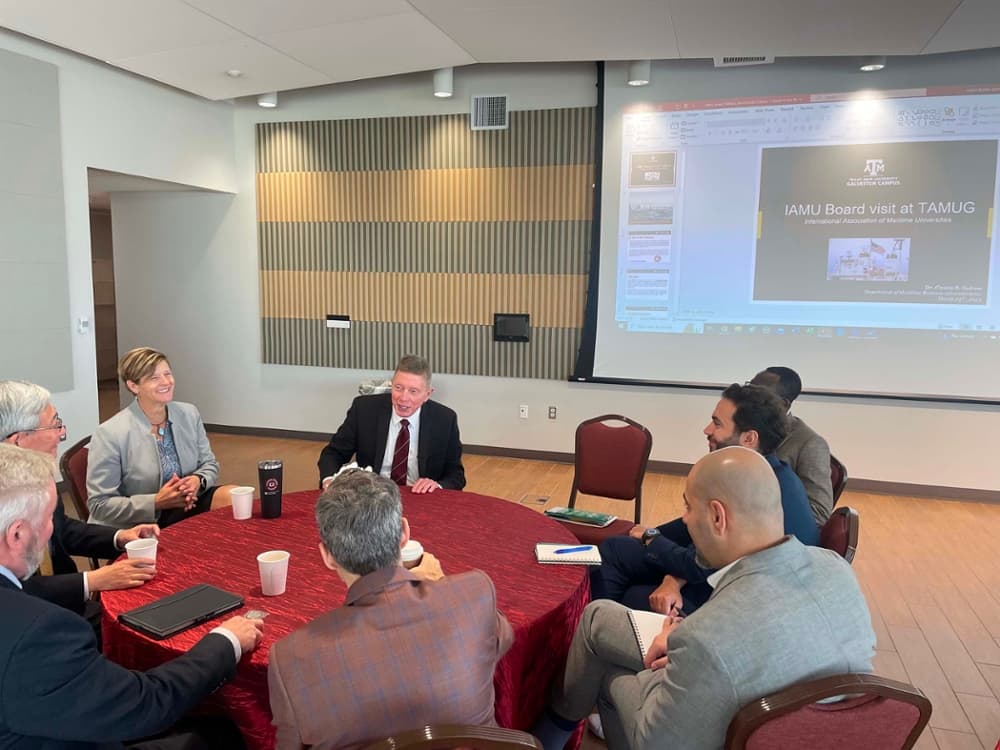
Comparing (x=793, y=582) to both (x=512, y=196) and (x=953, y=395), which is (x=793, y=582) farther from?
(x=512, y=196)

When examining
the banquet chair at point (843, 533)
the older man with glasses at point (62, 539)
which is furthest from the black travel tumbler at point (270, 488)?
the banquet chair at point (843, 533)

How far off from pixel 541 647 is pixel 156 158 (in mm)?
5862

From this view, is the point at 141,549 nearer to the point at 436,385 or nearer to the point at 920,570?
the point at 920,570

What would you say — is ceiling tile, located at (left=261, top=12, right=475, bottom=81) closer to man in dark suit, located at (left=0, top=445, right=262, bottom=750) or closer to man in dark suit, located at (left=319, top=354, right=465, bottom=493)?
man in dark suit, located at (left=319, top=354, right=465, bottom=493)

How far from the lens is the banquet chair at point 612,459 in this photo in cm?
368

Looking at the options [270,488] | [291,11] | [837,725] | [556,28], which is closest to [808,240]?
[556,28]

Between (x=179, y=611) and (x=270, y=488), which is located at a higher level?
(x=270, y=488)

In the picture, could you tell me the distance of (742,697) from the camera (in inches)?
52.7

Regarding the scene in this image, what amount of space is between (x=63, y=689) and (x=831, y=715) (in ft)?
4.68

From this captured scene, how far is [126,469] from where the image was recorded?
2.81 metres

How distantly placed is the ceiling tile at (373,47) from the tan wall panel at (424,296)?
75.4 inches

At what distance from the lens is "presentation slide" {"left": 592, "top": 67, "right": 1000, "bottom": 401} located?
16.8ft

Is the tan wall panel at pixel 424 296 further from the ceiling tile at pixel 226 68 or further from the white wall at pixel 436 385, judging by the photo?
the ceiling tile at pixel 226 68

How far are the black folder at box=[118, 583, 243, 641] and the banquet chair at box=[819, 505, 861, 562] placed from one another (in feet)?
6.05
